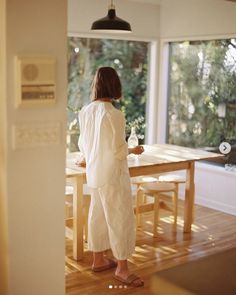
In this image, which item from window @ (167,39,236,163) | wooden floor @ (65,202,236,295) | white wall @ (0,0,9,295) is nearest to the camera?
white wall @ (0,0,9,295)

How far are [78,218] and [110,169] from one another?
0.66 m

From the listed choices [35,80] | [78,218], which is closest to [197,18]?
[78,218]

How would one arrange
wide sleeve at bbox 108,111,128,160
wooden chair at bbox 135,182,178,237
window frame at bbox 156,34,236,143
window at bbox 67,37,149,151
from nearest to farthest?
1. wide sleeve at bbox 108,111,128,160
2. wooden chair at bbox 135,182,178,237
3. window at bbox 67,37,149,151
4. window frame at bbox 156,34,236,143

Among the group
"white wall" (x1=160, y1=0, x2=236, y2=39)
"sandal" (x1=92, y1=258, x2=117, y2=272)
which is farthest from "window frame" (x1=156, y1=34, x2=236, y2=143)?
"sandal" (x1=92, y1=258, x2=117, y2=272)

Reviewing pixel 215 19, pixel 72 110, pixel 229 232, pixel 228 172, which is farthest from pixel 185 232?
pixel 215 19

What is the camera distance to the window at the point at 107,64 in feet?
18.6

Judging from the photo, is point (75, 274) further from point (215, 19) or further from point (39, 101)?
point (215, 19)

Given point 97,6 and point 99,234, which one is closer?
point 99,234

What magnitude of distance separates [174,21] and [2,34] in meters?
3.92

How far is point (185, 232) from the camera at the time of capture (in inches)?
186

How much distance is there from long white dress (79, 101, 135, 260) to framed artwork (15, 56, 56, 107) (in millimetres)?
860

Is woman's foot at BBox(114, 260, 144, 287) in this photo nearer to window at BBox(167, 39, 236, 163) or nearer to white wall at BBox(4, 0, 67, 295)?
white wall at BBox(4, 0, 67, 295)

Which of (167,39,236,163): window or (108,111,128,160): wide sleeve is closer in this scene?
(108,111,128,160): wide sleeve

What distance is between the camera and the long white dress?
3.41 m
